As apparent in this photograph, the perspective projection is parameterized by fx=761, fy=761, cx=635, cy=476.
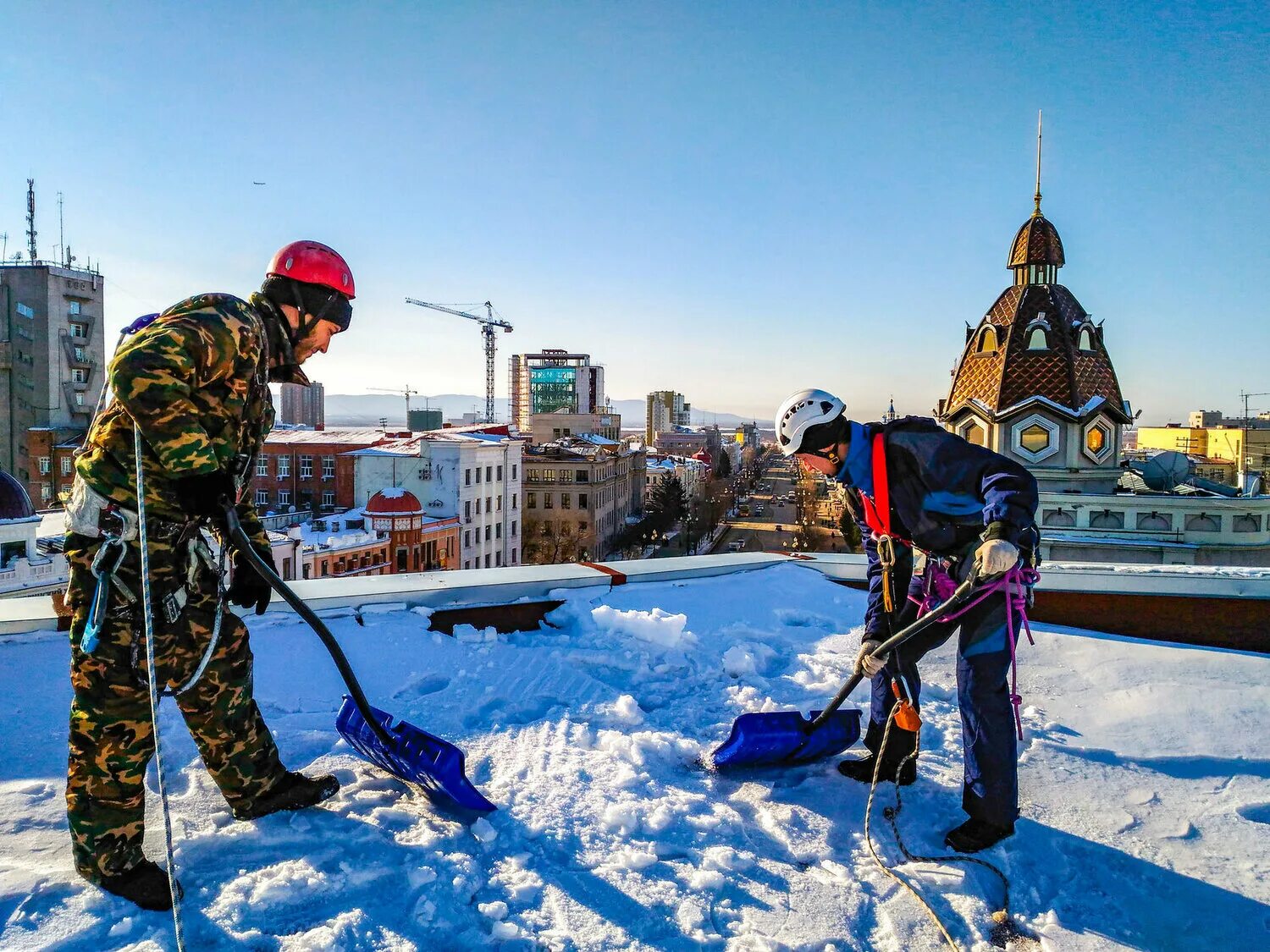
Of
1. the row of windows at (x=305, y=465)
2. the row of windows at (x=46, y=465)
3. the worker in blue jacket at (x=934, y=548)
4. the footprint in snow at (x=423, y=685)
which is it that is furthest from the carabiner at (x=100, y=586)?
the row of windows at (x=46, y=465)

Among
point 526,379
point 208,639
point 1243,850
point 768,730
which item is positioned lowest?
point 1243,850

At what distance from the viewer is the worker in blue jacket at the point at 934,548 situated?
2.65 meters

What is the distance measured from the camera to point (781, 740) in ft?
10.4

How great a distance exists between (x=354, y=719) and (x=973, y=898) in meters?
2.25

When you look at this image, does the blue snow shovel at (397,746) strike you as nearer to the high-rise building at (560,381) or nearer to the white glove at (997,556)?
the white glove at (997,556)

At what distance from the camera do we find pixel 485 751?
3143 mm

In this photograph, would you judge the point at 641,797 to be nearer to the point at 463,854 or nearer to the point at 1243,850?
the point at 463,854

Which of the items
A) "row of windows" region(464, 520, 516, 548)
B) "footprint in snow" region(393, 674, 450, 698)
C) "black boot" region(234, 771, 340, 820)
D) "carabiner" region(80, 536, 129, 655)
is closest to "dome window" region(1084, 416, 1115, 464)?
"row of windows" region(464, 520, 516, 548)

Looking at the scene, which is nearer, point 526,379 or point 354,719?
point 354,719

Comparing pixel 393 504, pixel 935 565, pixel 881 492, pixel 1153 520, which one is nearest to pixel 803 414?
pixel 881 492

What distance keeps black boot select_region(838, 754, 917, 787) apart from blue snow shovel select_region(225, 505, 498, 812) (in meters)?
1.48

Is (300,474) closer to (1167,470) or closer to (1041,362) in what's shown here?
(1041,362)

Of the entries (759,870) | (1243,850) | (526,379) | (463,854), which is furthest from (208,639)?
(526,379)

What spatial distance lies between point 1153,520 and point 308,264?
27.6m
